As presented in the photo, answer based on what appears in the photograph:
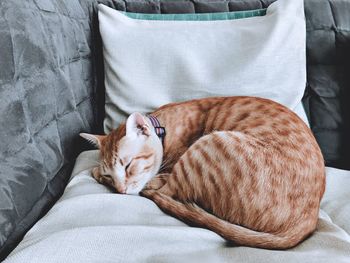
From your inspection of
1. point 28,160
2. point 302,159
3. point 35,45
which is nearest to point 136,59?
point 35,45

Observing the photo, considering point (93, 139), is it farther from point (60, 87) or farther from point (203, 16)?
point (203, 16)

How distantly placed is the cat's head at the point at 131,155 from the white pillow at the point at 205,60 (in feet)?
0.63

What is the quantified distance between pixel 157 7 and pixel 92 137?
0.68 metres

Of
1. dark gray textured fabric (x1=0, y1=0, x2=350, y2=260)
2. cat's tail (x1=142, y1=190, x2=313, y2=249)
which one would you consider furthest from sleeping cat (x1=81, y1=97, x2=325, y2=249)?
dark gray textured fabric (x1=0, y1=0, x2=350, y2=260)

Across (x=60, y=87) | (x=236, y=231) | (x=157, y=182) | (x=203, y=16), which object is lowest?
(x=157, y=182)

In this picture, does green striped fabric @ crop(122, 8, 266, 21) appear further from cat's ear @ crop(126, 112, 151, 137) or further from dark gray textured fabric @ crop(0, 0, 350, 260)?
cat's ear @ crop(126, 112, 151, 137)

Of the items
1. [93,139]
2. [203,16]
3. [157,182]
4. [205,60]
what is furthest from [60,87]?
[203,16]

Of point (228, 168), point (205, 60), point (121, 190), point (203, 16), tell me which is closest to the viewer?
point (228, 168)

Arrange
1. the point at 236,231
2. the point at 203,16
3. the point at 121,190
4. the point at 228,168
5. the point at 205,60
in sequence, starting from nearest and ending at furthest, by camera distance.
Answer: the point at 236,231
the point at 228,168
the point at 121,190
the point at 205,60
the point at 203,16

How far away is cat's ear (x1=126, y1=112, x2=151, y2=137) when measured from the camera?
123 centimetres

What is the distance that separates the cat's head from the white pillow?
19cm

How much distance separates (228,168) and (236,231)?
0.57 ft

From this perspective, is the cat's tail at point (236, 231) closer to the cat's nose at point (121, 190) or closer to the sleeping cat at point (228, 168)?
the sleeping cat at point (228, 168)

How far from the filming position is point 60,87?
3.91 ft
